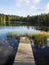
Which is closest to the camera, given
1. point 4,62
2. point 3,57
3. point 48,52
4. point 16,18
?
point 4,62

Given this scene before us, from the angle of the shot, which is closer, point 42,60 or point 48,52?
point 42,60

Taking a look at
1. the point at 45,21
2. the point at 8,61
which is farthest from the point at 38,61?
the point at 45,21

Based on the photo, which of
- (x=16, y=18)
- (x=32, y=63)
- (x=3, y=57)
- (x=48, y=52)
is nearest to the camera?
(x=32, y=63)

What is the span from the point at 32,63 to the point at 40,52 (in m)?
4.47

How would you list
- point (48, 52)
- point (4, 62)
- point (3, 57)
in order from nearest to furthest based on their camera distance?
point (4, 62) → point (3, 57) → point (48, 52)

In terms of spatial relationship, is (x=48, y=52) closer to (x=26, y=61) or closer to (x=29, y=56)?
(x=29, y=56)

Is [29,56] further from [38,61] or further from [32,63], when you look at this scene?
[32,63]

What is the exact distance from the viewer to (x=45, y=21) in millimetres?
66312

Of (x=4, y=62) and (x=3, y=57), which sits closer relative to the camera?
(x=4, y=62)

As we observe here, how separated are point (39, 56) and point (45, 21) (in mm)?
54392

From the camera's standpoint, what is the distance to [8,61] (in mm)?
11570

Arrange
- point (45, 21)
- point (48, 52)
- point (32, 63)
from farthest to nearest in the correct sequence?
point (45, 21) < point (48, 52) < point (32, 63)

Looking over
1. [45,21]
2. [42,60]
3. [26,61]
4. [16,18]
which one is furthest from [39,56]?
[16,18]

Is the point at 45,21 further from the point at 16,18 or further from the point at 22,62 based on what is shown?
the point at 16,18
